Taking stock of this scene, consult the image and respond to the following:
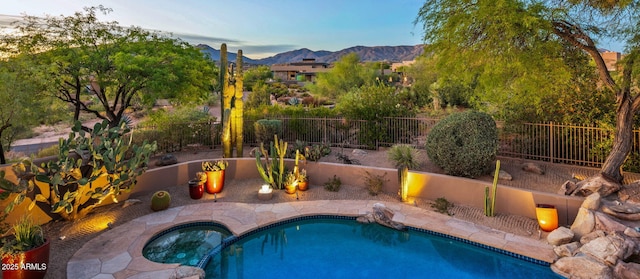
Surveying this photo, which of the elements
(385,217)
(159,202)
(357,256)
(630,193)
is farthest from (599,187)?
(159,202)

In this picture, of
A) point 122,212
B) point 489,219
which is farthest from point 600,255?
point 122,212

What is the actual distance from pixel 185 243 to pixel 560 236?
22.9ft

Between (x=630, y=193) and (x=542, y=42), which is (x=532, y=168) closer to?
(x=630, y=193)

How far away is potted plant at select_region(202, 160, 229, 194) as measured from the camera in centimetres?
890

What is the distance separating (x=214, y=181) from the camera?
29.3ft

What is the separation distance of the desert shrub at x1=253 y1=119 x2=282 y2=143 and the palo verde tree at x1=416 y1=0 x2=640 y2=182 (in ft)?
20.9

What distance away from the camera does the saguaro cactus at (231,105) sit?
10.7 metres

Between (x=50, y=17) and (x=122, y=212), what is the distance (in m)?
8.07

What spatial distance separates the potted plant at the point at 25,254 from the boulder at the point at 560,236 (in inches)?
328

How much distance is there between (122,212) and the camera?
7516mm

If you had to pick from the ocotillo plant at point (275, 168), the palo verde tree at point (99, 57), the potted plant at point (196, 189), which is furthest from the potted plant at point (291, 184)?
the palo verde tree at point (99, 57)

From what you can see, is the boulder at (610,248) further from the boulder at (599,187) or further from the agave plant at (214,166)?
the agave plant at (214,166)

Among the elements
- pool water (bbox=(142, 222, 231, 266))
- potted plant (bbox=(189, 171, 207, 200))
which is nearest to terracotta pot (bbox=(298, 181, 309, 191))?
potted plant (bbox=(189, 171, 207, 200))

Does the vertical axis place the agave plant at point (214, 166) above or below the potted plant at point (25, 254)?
above
